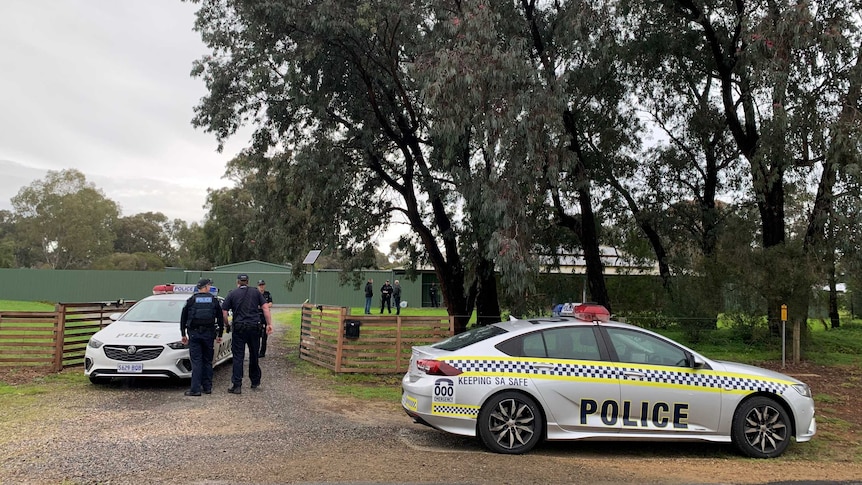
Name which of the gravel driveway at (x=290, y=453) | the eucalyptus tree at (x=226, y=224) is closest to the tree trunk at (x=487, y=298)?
the gravel driveway at (x=290, y=453)

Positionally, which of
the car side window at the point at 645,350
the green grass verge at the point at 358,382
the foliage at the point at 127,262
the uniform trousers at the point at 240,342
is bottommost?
the green grass verge at the point at 358,382

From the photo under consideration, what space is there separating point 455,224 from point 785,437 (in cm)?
1036

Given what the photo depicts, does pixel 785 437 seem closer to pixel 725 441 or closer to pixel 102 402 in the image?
pixel 725 441

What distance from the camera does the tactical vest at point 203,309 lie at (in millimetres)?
8891

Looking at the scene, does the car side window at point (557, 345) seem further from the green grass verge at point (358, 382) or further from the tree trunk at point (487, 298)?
the tree trunk at point (487, 298)

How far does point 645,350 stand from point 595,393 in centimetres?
75

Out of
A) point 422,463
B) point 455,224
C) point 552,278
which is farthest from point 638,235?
point 422,463

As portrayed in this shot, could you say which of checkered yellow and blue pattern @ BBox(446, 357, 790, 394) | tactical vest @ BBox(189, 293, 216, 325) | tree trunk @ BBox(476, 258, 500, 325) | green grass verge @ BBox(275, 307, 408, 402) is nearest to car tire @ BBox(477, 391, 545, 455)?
checkered yellow and blue pattern @ BBox(446, 357, 790, 394)

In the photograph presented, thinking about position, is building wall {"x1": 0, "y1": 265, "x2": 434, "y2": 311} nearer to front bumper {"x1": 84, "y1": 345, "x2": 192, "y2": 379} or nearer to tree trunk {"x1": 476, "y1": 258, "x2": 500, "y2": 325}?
tree trunk {"x1": 476, "y1": 258, "x2": 500, "y2": 325}

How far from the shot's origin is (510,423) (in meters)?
6.28

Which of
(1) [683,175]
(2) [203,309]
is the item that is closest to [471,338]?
(2) [203,309]

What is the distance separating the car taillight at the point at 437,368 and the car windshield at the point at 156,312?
5.21m

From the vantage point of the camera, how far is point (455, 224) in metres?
16.2

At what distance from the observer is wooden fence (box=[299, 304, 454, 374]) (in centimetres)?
1129
